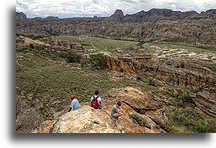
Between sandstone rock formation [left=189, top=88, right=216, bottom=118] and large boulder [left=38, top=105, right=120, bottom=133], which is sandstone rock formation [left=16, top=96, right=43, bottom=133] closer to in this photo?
large boulder [left=38, top=105, right=120, bottom=133]

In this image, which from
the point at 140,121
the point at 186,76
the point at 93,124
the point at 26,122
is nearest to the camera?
the point at 93,124

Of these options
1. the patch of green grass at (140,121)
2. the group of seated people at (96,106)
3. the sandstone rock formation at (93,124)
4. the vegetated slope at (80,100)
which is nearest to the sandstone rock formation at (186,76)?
the vegetated slope at (80,100)

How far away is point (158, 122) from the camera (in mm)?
6094

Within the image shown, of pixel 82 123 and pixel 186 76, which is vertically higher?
pixel 82 123

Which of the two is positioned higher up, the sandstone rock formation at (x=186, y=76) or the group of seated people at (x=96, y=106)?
the group of seated people at (x=96, y=106)

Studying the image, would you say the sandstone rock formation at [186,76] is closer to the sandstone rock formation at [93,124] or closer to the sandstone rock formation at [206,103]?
the sandstone rock formation at [206,103]

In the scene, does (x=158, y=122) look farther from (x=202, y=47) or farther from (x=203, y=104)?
(x=202, y=47)

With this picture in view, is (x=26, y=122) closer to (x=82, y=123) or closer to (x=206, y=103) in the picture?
(x=82, y=123)

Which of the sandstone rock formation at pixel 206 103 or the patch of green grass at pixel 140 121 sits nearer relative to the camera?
the patch of green grass at pixel 140 121

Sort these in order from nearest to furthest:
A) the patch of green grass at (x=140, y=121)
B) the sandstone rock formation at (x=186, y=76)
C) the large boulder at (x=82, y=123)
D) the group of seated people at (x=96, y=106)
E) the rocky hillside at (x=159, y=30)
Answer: the large boulder at (x=82, y=123) < the group of seated people at (x=96, y=106) < the patch of green grass at (x=140, y=121) < the sandstone rock formation at (x=186, y=76) < the rocky hillside at (x=159, y=30)

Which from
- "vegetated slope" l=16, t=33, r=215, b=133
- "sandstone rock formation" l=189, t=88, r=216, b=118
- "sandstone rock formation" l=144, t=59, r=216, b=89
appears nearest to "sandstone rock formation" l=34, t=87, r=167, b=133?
"vegetated slope" l=16, t=33, r=215, b=133

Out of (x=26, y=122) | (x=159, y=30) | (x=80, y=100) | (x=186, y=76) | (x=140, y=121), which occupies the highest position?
(x=159, y=30)

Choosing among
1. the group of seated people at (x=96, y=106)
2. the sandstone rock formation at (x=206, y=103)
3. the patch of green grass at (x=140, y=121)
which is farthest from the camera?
the sandstone rock formation at (x=206, y=103)

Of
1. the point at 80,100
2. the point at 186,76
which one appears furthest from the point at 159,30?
the point at 80,100
